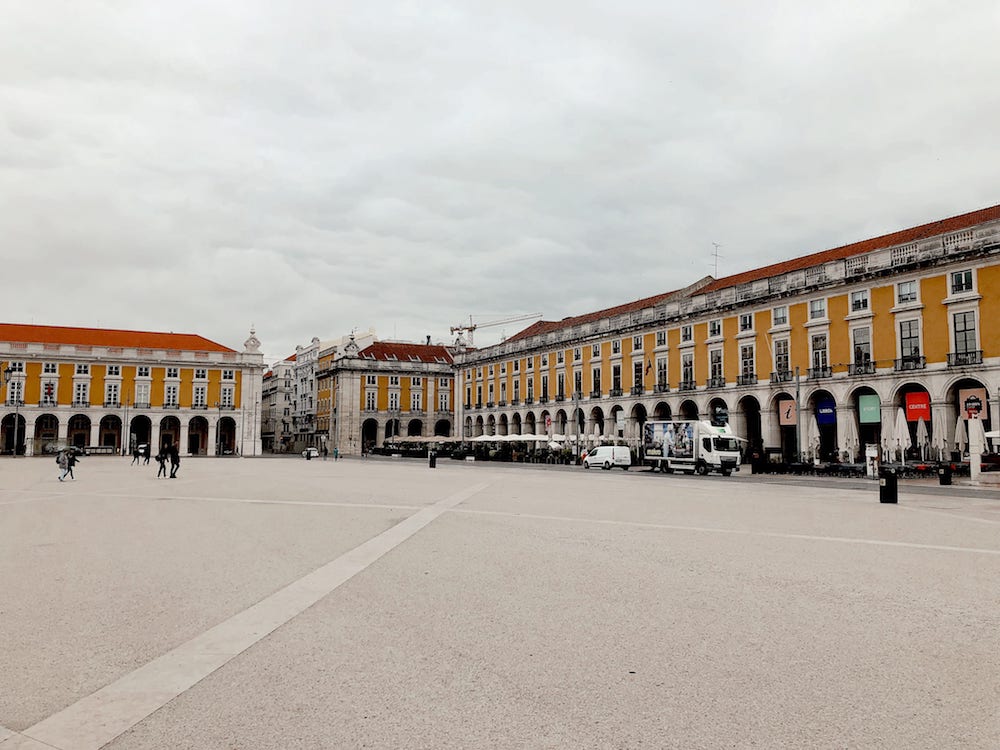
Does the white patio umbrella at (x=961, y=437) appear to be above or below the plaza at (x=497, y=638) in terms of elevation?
above

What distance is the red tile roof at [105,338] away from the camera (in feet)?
264

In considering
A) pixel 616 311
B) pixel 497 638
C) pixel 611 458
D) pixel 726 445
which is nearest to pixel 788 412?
pixel 726 445

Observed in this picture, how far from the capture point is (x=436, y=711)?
A: 4.52 meters

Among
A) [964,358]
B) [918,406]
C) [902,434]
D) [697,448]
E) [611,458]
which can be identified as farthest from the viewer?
[611,458]

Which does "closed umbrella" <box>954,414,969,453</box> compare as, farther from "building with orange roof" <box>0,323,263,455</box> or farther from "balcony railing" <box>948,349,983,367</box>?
"building with orange roof" <box>0,323,263,455</box>

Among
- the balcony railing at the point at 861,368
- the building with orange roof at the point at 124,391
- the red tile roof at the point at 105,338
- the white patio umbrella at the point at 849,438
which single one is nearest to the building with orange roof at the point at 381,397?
the building with orange roof at the point at 124,391

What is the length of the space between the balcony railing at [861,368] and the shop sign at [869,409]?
146cm

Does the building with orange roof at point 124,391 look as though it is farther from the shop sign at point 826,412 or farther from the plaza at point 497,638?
the plaza at point 497,638

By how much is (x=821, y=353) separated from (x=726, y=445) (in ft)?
40.1

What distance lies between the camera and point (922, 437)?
3734cm

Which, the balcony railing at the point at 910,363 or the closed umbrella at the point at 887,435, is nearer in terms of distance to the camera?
the closed umbrella at the point at 887,435

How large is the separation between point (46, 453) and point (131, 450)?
25.6 feet

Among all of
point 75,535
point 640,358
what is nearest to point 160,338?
point 640,358

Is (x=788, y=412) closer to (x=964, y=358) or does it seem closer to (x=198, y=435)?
(x=964, y=358)
